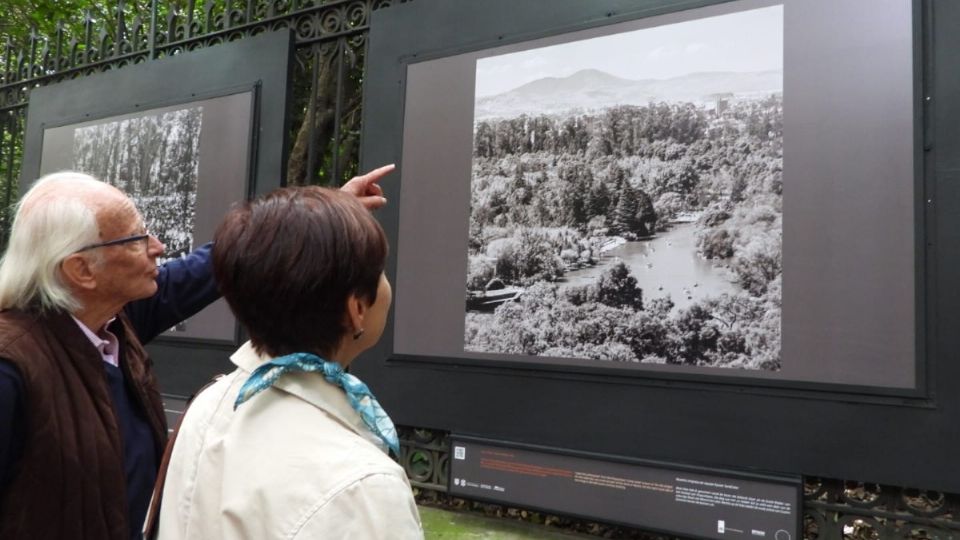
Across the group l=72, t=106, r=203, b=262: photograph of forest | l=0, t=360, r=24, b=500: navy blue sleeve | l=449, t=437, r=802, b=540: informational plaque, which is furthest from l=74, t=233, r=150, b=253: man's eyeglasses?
l=72, t=106, r=203, b=262: photograph of forest

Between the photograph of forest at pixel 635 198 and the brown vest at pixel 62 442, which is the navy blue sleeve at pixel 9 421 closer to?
the brown vest at pixel 62 442

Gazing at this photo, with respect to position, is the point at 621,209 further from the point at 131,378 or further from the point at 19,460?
the point at 19,460

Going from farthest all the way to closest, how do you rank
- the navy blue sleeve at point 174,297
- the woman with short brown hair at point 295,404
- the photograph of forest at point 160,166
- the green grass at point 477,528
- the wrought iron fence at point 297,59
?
the photograph of forest at point 160,166 → the wrought iron fence at point 297,59 → the green grass at point 477,528 → the navy blue sleeve at point 174,297 → the woman with short brown hair at point 295,404

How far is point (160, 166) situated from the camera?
519cm

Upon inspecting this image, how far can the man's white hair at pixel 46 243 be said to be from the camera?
1.85 meters

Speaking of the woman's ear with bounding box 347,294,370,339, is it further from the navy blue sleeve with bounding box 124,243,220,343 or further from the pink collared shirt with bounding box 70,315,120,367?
the navy blue sleeve with bounding box 124,243,220,343

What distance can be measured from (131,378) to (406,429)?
6.97 feet

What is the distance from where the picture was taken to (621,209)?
3297mm

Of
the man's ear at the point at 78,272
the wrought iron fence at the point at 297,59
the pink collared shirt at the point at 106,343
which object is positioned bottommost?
the pink collared shirt at the point at 106,343

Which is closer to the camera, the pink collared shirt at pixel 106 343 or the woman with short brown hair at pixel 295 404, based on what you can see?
the woman with short brown hair at pixel 295 404

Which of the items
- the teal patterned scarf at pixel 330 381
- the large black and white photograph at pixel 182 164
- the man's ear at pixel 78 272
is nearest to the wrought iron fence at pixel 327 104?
the large black and white photograph at pixel 182 164

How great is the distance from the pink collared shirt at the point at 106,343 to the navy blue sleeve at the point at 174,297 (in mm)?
455

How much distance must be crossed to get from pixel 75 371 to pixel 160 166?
3704 millimetres

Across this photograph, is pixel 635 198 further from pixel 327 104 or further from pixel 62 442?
pixel 327 104
